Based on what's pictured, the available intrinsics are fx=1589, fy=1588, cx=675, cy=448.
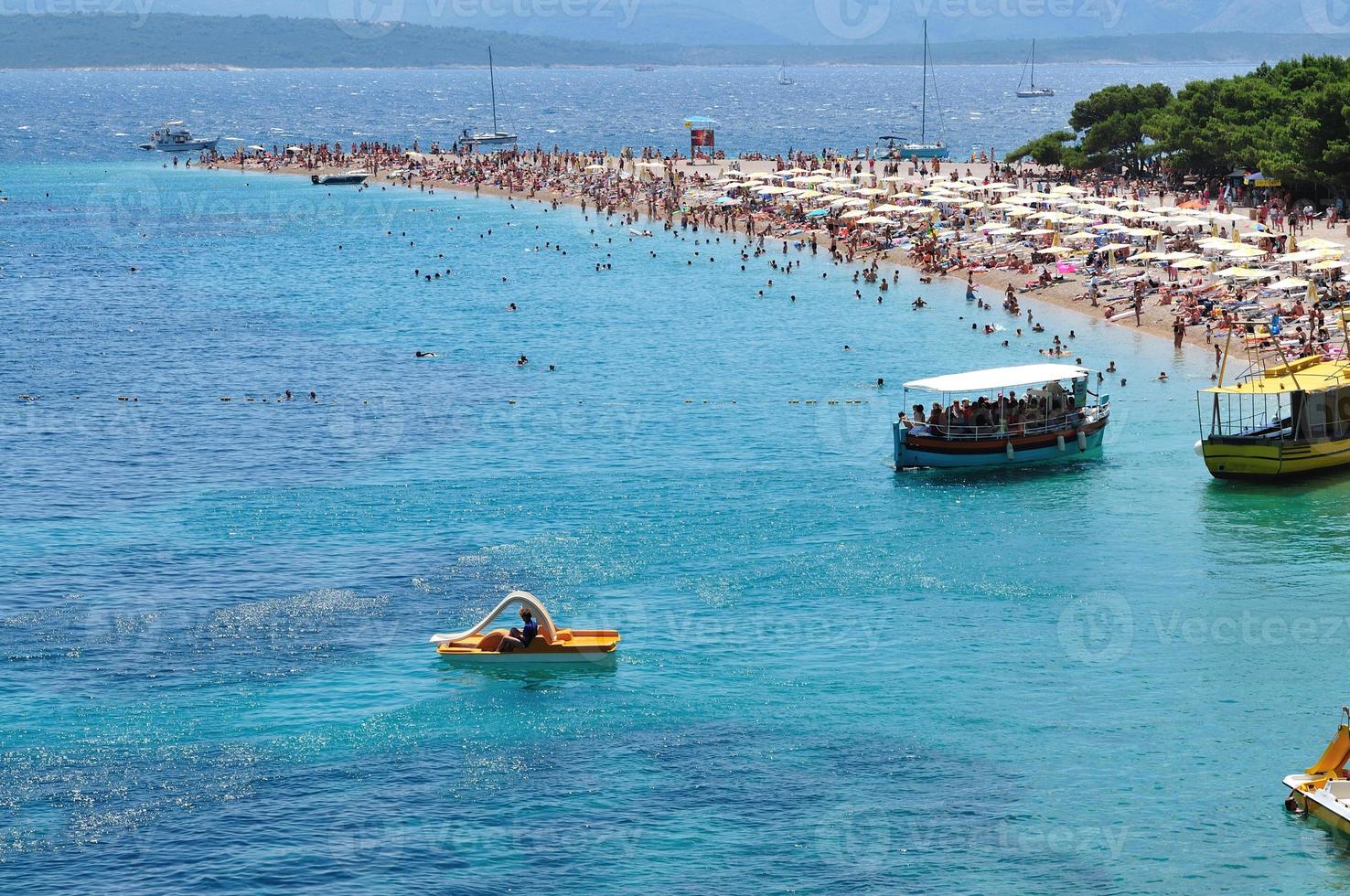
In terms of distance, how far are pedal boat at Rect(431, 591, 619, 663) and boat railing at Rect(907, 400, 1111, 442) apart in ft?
64.5

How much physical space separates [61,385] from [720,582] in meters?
43.3

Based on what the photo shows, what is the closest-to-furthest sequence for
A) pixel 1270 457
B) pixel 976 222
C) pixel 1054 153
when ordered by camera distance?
pixel 1270 457
pixel 976 222
pixel 1054 153

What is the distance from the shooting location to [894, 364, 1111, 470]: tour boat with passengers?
55.8m

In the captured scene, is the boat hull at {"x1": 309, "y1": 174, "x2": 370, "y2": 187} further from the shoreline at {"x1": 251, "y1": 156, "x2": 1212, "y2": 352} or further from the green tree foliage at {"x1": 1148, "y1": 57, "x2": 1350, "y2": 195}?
the green tree foliage at {"x1": 1148, "y1": 57, "x2": 1350, "y2": 195}

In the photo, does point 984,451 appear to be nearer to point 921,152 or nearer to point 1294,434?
point 1294,434

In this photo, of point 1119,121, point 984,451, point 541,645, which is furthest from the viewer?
point 1119,121

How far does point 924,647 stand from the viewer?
40.8 metres

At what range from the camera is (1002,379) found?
55.7m

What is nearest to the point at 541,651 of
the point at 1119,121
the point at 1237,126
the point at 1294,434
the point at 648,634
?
the point at 648,634

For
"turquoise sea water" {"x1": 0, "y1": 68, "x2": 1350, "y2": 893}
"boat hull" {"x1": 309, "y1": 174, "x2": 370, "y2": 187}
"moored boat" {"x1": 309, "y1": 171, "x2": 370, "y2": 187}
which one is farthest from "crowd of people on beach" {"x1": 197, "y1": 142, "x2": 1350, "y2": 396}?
"turquoise sea water" {"x1": 0, "y1": 68, "x2": 1350, "y2": 893}

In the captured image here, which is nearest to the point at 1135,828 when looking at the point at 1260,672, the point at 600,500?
the point at 1260,672

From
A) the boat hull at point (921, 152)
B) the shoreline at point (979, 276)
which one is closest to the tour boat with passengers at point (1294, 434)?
the shoreline at point (979, 276)

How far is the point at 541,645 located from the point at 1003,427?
74.0 ft

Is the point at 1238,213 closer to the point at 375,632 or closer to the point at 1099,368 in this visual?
the point at 1099,368
